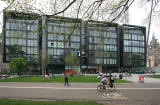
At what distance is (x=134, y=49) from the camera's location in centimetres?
7844

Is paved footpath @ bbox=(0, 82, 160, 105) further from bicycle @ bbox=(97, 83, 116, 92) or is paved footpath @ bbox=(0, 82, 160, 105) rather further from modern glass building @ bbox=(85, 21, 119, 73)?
modern glass building @ bbox=(85, 21, 119, 73)

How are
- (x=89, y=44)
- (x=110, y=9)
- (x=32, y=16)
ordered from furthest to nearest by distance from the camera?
(x=89, y=44)
(x=110, y=9)
(x=32, y=16)

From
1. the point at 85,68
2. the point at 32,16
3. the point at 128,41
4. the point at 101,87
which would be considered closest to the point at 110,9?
the point at 32,16

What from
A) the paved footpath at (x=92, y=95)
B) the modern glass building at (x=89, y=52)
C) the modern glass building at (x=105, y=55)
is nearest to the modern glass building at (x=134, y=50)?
the modern glass building at (x=89, y=52)

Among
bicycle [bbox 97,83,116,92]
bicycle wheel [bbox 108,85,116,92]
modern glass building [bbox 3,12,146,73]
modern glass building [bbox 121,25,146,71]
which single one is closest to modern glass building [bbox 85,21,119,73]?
modern glass building [bbox 3,12,146,73]

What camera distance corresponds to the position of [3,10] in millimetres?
7703

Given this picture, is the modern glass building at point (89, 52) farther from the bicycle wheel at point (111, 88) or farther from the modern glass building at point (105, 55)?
the bicycle wheel at point (111, 88)

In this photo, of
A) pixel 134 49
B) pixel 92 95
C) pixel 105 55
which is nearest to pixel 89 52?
pixel 105 55

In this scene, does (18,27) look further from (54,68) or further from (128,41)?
(128,41)

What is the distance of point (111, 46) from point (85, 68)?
55.9ft

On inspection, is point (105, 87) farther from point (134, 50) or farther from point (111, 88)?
point (134, 50)

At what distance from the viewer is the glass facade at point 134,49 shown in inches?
3030

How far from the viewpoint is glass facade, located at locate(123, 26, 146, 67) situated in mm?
76950

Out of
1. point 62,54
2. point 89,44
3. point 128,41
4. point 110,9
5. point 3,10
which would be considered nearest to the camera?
point 3,10
